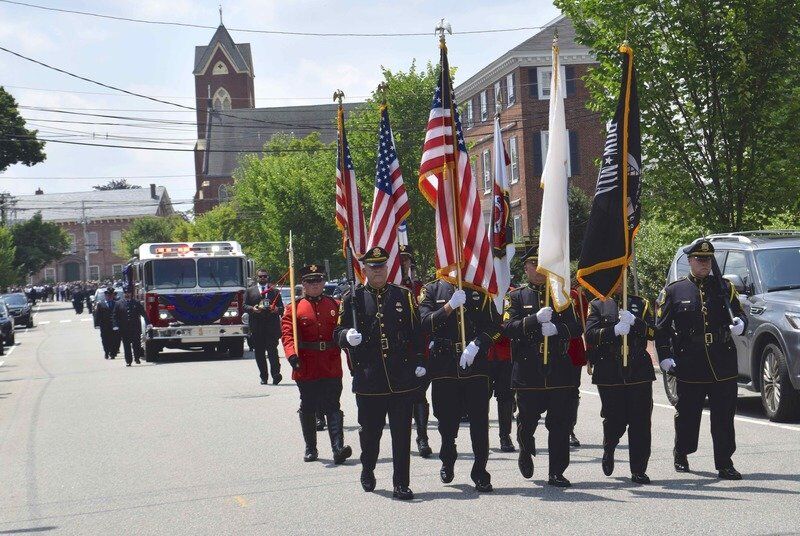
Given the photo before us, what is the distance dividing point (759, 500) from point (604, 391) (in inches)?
59.8

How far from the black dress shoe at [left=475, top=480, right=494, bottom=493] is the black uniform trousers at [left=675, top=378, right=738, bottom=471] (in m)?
1.64

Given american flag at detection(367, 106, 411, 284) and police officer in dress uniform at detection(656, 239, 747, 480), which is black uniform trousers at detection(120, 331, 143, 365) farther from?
police officer in dress uniform at detection(656, 239, 747, 480)

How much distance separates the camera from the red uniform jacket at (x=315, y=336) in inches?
444

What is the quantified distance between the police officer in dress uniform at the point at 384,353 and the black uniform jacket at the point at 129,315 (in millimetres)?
19890

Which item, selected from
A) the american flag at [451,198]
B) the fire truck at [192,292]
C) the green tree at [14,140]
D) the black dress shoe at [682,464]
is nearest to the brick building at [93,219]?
the green tree at [14,140]

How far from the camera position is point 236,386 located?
20.8 meters

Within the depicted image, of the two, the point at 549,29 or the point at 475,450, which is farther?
the point at 549,29

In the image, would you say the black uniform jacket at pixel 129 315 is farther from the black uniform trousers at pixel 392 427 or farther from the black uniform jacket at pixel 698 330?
the black uniform jacket at pixel 698 330

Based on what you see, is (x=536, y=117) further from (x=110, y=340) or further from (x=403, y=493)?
(x=403, y=493)

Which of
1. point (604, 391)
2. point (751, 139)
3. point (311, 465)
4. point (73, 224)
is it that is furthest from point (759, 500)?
point (73, 224)

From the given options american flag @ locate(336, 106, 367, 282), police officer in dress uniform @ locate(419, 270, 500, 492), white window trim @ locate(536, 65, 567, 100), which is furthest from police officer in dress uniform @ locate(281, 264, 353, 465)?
white window trim @ locate(536, 65, 567, 100)

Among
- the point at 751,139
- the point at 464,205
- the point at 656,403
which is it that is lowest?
the point at 656,403

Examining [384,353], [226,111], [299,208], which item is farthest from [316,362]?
[226,111]

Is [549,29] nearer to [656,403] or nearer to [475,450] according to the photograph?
[656,403]
